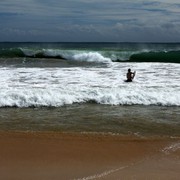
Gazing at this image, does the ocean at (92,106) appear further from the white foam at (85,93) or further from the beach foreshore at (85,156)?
the beach foreshore at (85,156)

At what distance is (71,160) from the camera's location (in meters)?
5.59

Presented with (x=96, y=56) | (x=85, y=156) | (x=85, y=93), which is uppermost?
(x=96, y=56)

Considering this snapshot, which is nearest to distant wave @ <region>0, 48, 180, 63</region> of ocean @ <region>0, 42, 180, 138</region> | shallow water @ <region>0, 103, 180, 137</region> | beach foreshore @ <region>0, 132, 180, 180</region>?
ocean @ <region>0, 42, 180, 138</region>

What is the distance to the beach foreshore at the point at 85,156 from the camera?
502cm

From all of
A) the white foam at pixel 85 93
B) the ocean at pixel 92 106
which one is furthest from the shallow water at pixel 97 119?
the white foam at pixel 85 93

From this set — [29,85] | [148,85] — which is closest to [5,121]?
[29,85]

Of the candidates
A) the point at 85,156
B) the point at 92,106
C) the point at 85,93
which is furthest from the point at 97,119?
the point at 85,93

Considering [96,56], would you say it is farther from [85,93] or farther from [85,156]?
[85,156]

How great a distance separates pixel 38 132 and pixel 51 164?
1.91 meters

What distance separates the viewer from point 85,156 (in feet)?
19.1

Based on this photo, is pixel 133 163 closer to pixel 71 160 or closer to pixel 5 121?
pixel 71 160

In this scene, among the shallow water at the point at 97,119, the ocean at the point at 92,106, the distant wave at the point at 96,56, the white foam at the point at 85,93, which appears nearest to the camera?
the shallow water at the point at 97,119

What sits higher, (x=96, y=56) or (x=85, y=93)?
(x=96, y=56)

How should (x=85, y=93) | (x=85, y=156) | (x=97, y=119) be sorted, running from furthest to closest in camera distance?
(x=85, y=93)
(x=97, y=119)
(x=85, y=156)
